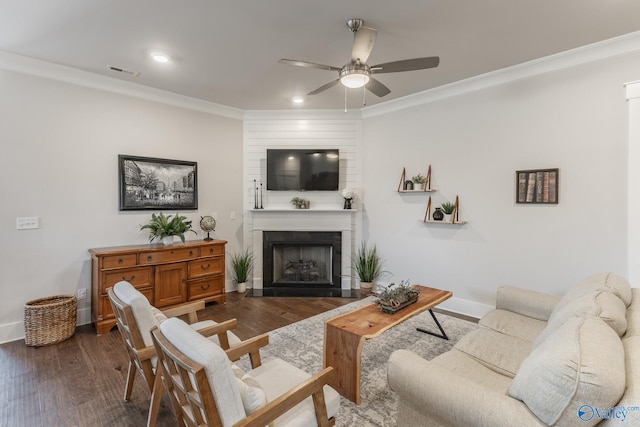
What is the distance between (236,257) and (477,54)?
4.33m

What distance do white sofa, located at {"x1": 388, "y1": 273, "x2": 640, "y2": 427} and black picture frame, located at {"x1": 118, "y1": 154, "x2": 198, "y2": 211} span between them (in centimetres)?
380

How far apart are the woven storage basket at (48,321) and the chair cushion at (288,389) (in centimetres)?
Answer: 264

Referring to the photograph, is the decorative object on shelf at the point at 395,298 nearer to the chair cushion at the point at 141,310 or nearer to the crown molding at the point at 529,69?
the chair cushion at the point at 141,310

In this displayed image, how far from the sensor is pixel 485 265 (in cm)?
365

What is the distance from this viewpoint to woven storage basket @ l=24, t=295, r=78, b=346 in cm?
289

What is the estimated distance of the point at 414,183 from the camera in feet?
13.9

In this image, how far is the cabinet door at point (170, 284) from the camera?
3.63m

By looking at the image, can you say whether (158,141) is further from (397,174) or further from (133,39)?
(397,174)

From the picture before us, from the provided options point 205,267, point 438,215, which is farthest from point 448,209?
point 205,267

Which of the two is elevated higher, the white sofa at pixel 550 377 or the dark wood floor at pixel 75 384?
the white sofa at pixel 550 377

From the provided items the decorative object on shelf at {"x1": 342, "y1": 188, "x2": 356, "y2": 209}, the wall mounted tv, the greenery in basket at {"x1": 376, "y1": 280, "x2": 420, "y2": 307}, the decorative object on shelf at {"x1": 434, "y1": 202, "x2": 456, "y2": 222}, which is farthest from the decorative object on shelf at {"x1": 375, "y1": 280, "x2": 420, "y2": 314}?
the wall mounted tv

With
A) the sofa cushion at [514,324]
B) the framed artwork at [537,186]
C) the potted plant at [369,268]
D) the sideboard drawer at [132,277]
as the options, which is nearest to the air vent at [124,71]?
the sideboard drawer at [132,277]

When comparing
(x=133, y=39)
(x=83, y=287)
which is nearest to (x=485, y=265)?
(x=133, y=39)

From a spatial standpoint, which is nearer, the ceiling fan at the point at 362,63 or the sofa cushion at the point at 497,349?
the sofa cushion at the point at 497,349
